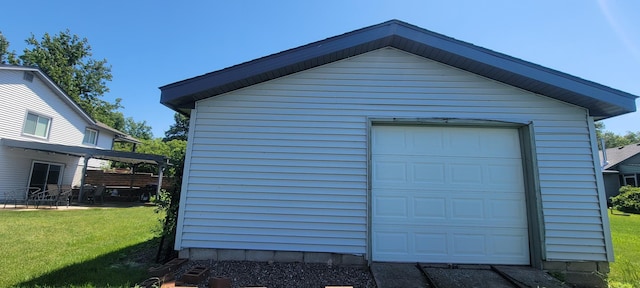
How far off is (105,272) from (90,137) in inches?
695

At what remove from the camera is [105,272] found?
4.00 metres

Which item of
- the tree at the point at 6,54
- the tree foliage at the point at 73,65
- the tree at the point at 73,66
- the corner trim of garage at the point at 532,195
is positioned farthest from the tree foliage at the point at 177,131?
the corner trim of garage at the point at 532,195

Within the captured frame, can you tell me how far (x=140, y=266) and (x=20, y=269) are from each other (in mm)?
1481

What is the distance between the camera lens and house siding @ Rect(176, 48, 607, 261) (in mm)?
4543

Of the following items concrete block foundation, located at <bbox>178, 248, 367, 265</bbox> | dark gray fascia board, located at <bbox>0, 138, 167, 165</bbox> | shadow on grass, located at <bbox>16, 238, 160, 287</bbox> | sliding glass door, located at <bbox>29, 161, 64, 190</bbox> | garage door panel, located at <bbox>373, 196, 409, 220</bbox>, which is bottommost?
shadow on grass, located at <bbox>16, 238, 160, 287</bbox>

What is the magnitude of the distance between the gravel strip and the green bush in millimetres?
18588

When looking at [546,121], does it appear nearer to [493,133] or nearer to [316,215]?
[493,133]

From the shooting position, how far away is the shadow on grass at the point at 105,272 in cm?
357

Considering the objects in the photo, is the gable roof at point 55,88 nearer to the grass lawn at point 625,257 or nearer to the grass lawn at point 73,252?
the grass lawn at point 73,252

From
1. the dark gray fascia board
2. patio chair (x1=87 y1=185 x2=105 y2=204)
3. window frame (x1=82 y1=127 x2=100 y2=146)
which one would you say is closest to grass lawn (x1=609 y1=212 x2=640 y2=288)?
the dark gray fascia board

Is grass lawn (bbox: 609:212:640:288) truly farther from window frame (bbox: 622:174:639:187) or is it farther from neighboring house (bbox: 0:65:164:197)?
window frame (bbox: 622:174:639:187)

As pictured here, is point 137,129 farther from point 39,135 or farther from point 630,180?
point 630,180

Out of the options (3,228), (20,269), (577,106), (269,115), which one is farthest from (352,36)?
(3,228)

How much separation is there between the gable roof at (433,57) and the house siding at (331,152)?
7.2 inches
